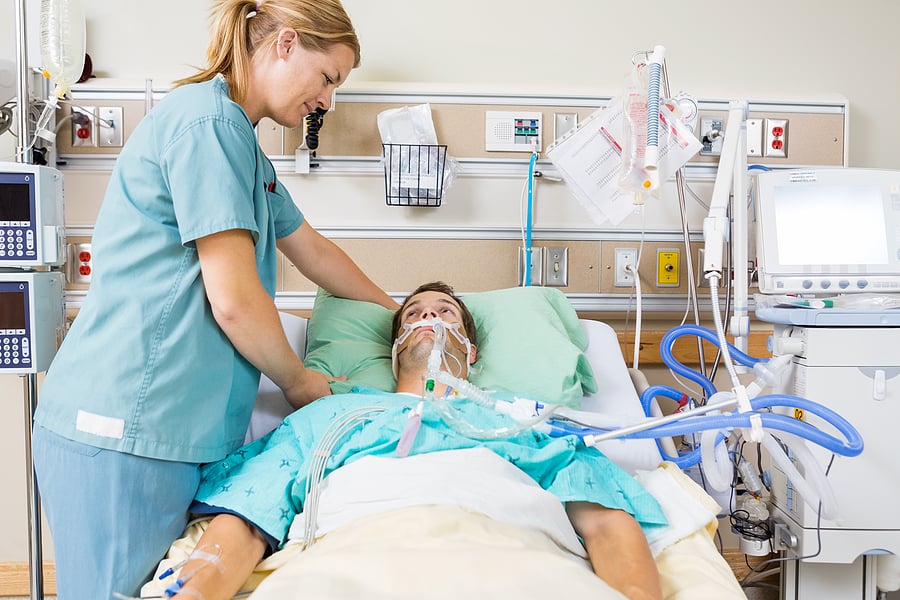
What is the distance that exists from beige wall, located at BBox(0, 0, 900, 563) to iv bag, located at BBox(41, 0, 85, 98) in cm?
38

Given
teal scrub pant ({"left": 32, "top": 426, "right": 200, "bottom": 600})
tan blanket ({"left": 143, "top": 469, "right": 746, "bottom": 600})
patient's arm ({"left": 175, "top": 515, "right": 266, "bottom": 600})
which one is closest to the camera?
tan blanket ({"left": 143, "top": 469, "right": 746, "bottom": 600})

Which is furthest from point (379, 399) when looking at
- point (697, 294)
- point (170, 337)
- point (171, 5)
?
point (171, 5)

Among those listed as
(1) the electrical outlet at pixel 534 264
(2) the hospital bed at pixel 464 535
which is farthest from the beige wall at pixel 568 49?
(2) the hospital bed at pixel 464 535

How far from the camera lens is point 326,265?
1.95 m

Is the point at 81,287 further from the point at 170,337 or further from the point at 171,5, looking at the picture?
the point at 170,337

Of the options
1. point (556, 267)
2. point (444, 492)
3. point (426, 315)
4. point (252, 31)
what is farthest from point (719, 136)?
point (444, 492)

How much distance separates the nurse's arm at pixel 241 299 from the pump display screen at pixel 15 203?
2.63 ft

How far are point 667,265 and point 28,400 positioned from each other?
6.23 ft

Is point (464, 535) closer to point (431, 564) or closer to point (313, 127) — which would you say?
point (431, 564)

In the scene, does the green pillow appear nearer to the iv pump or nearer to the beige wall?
the beige wall

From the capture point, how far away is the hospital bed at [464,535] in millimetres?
906

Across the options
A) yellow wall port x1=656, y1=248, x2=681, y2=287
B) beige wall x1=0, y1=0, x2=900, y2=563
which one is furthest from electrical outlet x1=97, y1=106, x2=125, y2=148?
yellow wall port x1=656, y1=248, x2=681, y2=287

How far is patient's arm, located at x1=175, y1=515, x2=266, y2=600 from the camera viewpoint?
3.80ft

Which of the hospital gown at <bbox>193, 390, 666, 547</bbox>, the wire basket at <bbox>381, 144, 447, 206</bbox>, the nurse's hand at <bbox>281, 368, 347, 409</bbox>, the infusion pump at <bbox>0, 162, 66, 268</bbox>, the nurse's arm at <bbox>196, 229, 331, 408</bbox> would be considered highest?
the wire basket at <bbox>381, 144, 447, 206</bbox>
